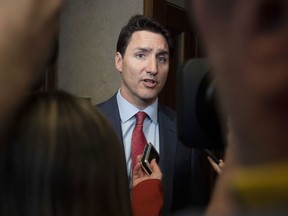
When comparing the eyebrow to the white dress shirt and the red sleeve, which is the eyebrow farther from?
the red sleeve

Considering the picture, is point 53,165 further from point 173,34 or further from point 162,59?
point 173,34

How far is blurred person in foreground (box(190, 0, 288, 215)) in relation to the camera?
0.36 feet

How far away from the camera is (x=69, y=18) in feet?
7.98

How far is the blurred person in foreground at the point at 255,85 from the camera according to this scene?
11 cm

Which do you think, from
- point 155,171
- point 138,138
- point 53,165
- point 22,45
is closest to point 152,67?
point 138,138

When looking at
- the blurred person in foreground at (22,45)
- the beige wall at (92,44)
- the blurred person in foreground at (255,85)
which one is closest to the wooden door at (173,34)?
the beige wall at (92,44)

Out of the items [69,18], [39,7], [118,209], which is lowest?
[118,209]

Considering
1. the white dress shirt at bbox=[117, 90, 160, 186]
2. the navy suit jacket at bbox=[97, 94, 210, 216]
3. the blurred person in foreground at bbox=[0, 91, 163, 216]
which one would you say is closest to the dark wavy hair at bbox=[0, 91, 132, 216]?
the blurred person in foreground at bbox=[0, 91, 163, 216]

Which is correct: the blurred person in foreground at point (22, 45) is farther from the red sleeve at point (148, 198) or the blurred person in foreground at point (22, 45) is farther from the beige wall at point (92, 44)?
the beige wall at point (92, 44)

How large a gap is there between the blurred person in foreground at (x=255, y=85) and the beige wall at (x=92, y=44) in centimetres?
212

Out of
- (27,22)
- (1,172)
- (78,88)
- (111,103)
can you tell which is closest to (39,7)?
(27,22)

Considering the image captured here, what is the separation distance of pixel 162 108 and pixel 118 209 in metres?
1.04

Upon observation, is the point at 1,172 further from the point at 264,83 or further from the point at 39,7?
the point at 264,83

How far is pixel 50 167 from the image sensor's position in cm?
55
